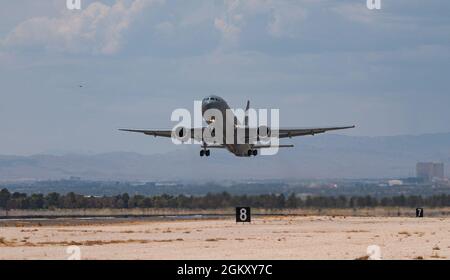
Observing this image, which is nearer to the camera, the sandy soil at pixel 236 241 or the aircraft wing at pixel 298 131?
the sandy soil at pixel 236 241

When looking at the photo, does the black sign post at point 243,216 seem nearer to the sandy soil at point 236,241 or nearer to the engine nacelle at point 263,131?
the sandy soil at point 236,241

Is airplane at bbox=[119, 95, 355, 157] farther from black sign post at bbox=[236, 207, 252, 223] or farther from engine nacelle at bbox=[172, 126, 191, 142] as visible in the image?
black sign post at bbox=[236, 207, 252, 223]

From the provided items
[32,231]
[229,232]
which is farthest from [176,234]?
[32,231]

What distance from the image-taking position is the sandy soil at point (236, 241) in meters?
58.3

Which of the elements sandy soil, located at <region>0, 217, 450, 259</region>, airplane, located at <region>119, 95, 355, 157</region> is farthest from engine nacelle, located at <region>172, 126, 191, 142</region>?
sandy soil, located at <region>0, 217, 450, 259</region>

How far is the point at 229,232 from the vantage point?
265ft

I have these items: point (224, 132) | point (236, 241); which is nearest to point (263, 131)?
point (224, 132)

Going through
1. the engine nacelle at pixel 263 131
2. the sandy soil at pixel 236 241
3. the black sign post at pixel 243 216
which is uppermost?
the engine nacelle at pixel 263 131

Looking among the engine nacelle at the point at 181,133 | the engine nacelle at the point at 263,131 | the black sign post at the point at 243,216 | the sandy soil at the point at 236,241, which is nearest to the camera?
the sandy soil at the point at 236,241

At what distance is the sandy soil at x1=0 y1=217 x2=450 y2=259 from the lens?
5834 centimetres

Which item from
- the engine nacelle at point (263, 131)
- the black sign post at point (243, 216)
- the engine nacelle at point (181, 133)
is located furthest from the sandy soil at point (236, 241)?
the engine nacelle at point (181, 133)

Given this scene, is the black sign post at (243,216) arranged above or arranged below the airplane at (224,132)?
below
